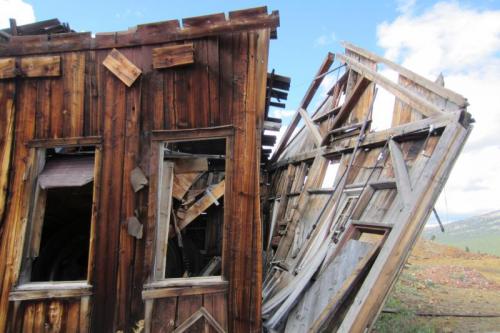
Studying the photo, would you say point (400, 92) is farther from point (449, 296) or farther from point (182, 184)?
point (449, 296)

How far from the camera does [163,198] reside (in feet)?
14.6

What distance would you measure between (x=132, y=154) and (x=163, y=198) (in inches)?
27.3

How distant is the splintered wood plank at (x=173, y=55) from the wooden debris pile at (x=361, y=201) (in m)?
2.98

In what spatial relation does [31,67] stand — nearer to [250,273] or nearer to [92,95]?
[92,95]

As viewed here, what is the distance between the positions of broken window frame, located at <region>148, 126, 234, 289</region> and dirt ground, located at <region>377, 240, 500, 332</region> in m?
4.05

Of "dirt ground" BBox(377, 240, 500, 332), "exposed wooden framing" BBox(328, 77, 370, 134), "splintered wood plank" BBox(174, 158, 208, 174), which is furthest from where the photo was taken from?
"dirt ground" BBox(377, 240, 500, 332)

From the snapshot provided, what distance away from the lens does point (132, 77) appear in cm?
441

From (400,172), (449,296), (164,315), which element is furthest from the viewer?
(449,296)

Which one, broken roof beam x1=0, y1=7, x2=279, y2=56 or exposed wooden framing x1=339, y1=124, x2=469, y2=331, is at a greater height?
broken roof beam x1=0, y1=7, x2=279, y2=56

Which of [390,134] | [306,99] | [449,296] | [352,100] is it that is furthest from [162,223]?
[449,296]

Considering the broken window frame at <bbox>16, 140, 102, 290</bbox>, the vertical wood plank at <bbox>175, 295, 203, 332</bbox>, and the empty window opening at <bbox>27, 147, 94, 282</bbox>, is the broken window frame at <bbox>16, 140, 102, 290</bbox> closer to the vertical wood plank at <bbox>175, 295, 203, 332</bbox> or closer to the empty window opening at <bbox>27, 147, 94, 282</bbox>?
the vertical wood plank at <bbox>175, 295, 203, 332</bbox>

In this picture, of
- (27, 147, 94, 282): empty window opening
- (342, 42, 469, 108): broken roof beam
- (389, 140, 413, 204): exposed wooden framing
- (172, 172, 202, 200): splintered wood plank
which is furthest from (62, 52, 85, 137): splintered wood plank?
(342, 42, 469, 108): broken roof beam

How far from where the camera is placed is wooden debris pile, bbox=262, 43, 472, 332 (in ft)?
11.8

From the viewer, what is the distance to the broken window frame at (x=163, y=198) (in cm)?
412
